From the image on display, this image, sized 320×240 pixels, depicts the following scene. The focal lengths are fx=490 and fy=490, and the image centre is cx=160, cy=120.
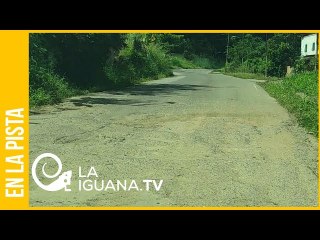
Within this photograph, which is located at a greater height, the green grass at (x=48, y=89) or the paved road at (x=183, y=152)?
the green grass at (x=48, y=89)

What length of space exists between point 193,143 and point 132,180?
8.09 feet

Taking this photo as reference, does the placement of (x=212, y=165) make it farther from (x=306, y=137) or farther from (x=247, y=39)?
(x=247, y=39)

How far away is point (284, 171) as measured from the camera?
655 cm

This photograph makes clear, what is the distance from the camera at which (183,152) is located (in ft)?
24.5

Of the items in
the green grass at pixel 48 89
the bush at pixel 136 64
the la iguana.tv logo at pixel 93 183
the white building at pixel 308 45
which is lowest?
the la iguana.tv logo at pixel 93 183

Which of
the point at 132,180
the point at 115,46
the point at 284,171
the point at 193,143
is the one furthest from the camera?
the point at 115,46

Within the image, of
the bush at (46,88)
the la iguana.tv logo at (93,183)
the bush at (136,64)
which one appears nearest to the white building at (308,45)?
the bush at (136,64)

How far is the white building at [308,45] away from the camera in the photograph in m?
36.7

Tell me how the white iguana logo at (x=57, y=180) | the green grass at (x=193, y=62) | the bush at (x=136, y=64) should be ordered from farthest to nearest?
the green grass at (x=193, y=62) → the bush at (x=136, y=64) → the white iguana logo at (x=57, y=180)

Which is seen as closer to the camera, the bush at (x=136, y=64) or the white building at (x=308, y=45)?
the bush at (x=136, y=64)

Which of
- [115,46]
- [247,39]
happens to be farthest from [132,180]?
[247,39]

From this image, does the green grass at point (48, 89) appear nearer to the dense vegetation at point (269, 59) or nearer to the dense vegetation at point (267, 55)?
the dense vegetation at point (269, 59)

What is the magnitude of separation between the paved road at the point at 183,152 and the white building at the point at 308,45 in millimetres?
25875

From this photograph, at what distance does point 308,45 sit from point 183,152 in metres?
33.6
